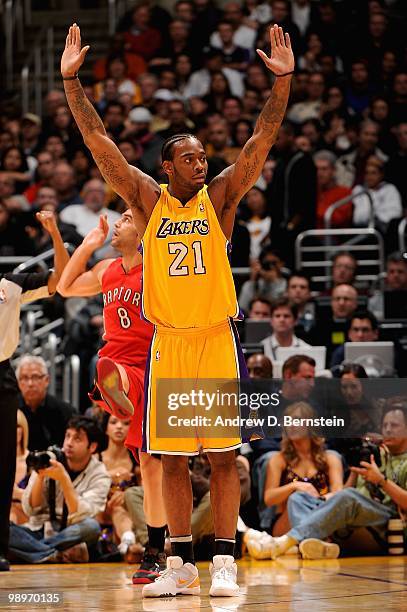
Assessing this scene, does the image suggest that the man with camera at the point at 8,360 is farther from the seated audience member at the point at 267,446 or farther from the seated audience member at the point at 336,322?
the seated audience member at the point at 336,322

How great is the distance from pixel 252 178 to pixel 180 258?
1.85ft

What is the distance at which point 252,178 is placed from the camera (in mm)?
6070

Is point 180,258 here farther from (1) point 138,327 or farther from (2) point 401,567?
(2) point 401,567

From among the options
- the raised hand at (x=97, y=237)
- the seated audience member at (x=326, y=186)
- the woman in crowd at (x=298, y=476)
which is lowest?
the woman in crowd at (x=298, y=476)

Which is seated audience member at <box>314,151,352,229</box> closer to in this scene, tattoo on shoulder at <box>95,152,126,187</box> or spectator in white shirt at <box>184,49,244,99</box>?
spectator in white shirt at <box>184,49,244,99</box>

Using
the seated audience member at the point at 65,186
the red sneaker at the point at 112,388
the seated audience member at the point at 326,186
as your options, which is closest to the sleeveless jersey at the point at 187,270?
the red sneaker at the point at 112,388

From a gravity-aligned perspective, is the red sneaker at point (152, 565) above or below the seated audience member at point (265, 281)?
below

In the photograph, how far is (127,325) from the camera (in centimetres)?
687

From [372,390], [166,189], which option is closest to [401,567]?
[372,390]

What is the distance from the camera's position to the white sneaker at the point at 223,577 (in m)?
5.83

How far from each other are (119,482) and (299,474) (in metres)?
1.32

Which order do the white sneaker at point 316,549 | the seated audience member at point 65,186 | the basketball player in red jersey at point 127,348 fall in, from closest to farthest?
the basketball player in red jersey at point 127,348, the white sneaker at point 316,549, the seated audience member at point 65,186

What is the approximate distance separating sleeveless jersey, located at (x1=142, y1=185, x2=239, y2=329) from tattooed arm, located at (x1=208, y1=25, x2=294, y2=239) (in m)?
0.13

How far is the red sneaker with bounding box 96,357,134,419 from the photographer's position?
20.4 ft
